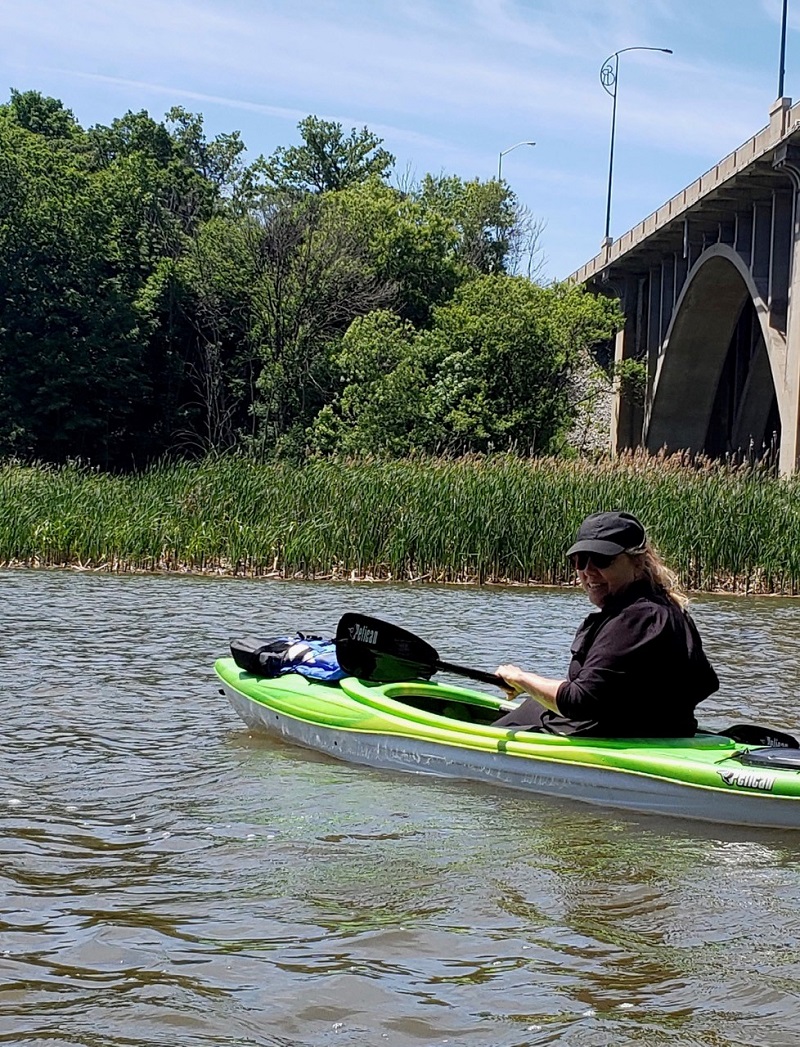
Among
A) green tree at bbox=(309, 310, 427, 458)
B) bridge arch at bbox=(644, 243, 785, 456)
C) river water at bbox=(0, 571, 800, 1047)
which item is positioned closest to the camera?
river water at bbox=(0, 571, 800, 1047)

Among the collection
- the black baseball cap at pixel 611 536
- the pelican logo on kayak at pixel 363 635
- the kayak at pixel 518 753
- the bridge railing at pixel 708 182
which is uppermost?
the bridge railing at pixel 708 182

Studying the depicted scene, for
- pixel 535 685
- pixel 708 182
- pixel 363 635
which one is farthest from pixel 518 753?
pixel 708 182

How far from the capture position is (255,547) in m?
15.4

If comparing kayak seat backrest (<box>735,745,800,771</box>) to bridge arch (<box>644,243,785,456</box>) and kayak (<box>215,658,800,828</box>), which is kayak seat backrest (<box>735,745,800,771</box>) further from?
bridge arch (<box>644,243,785,456</box>)

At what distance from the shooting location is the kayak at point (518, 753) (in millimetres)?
5094

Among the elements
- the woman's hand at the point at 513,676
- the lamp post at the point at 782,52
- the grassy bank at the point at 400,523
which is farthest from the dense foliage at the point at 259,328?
the woman's hand at the point at 513,676

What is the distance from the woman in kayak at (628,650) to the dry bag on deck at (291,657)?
1432 mm

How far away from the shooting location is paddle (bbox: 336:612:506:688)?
641 centimetres

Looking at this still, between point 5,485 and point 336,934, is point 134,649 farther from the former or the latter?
point 5,485

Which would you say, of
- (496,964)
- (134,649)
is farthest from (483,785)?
(134,649)

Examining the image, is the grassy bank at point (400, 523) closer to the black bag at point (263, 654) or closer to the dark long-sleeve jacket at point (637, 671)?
the black bag at point (263, 654)

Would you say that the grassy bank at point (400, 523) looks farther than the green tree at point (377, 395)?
No

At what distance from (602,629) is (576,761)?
0.50 meters

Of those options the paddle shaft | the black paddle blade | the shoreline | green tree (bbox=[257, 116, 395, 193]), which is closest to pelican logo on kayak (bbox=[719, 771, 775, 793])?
the paddle shaft
